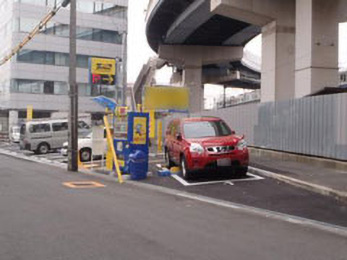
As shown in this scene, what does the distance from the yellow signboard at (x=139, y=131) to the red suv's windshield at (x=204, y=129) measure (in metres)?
1.37

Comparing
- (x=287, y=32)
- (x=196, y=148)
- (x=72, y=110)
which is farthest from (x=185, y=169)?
(x=287, y=32)

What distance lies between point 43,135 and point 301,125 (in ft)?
55.6

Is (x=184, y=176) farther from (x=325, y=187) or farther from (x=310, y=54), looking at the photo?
(x=310, y=54)

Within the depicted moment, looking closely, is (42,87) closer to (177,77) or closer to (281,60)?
(177,77)

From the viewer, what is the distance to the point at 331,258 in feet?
19.3

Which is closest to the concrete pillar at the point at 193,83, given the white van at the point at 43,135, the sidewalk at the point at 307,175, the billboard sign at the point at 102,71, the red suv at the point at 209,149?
the billboard sign at the point at 102,71

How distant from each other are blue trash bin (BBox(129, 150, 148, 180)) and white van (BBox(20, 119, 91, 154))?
14409mm

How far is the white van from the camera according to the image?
28094 millimetres

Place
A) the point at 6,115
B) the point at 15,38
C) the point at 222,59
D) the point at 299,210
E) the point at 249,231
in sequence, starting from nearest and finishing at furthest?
the point at 249,231
the point at 299,210
the point at 222,59
the point at 15,38
the point at 6,115

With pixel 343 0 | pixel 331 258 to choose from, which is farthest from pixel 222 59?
pixel 331 258

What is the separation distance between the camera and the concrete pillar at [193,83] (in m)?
46.8

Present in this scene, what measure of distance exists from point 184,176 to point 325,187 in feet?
13.6

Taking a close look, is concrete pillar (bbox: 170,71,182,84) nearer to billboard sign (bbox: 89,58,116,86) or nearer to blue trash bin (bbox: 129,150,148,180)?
billboard sign (bbox: 89,58,116,86)

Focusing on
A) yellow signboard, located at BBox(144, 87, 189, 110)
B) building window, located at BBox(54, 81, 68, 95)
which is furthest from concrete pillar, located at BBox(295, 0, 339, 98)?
building window, located at BBox(54, 81, 68, 95)
